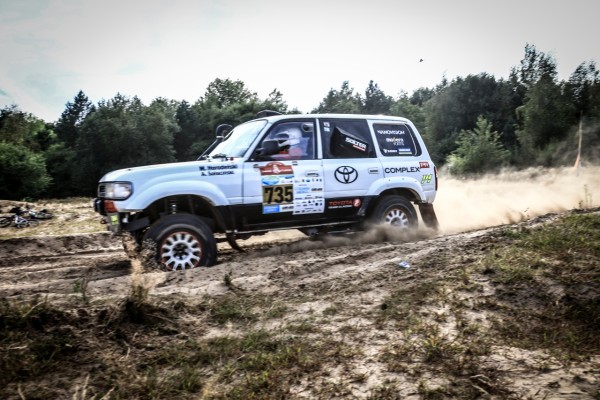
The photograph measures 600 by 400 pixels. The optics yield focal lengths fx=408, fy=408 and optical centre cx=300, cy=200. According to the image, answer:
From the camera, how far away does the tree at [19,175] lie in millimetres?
27172

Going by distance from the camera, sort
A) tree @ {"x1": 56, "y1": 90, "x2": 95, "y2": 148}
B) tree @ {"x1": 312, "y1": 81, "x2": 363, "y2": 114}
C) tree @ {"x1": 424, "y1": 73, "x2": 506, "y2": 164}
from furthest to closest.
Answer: tree @ {"x1": 312, "y1": 81, "x2": 363, "y2": 114}
tree @ {"x1": 56, "y1": 90, "x2": 95, "y2": 148}
tree @ {"x1": 424, "y1": 73, "x2": 506, "y2": 164}

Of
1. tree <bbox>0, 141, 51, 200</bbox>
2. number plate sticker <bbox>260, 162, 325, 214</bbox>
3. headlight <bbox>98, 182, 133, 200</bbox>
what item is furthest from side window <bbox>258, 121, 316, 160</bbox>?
tree <bbox>0, 141, 51, 200</bbox>

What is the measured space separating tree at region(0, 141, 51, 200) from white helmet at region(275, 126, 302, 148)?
91.6ft

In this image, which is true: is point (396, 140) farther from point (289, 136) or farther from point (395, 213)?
point (289, 136)

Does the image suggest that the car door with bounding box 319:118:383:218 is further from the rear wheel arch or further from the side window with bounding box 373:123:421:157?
the rear wheel arch

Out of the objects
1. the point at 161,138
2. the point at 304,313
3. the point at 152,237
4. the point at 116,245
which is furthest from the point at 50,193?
the point at 304,313

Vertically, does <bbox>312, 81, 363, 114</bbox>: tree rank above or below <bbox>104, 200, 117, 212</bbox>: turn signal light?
above

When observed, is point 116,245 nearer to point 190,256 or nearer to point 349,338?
point 190,256

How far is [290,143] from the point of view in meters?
6.44

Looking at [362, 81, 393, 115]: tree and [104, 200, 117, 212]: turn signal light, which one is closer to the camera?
[104, 200, 117, 212]: turn signal light

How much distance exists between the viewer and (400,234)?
714 cm

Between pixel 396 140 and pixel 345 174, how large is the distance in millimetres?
1352

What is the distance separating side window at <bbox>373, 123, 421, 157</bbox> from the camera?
284 inches

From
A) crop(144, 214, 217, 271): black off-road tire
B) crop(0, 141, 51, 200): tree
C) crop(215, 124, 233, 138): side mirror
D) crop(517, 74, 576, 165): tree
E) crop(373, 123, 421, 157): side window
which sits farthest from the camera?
crop(517, 74, 576, 165): tree
